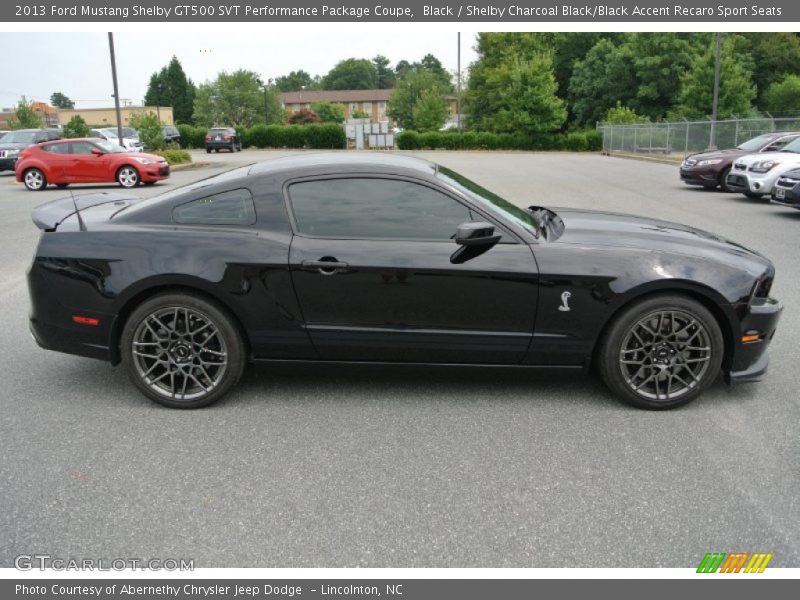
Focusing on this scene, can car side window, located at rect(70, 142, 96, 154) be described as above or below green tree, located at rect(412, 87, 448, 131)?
below

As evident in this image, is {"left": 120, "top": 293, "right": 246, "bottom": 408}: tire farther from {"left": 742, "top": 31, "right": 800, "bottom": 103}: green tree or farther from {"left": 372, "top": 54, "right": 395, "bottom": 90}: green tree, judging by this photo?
{"left": 372, "top": 54, "right": 395, "bottom": 90}: green tree

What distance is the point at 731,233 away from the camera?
10.9 metres

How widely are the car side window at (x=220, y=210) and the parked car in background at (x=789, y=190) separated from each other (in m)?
10.9

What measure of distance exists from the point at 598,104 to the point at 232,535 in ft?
204

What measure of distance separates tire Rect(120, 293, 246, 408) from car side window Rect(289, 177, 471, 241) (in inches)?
30.8

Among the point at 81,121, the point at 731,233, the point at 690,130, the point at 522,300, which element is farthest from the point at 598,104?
the point at 522,300

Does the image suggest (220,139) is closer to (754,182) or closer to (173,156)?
(173,156)

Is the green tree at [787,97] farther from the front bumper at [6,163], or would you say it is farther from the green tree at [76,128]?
the front bumper at [6,163]

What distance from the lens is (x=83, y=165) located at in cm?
1909

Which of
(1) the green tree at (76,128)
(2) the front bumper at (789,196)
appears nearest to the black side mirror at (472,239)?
(2) the front bumper at (789,196)

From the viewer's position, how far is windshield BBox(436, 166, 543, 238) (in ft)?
14.2

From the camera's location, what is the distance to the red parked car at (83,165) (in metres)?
18.9

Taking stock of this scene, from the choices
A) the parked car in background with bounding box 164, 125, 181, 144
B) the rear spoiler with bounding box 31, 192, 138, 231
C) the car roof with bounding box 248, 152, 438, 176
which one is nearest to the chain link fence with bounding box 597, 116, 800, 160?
the car roof with bounding box 248, 152, 438, 176

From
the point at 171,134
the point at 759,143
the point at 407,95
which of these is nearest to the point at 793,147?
the point at 759,143
